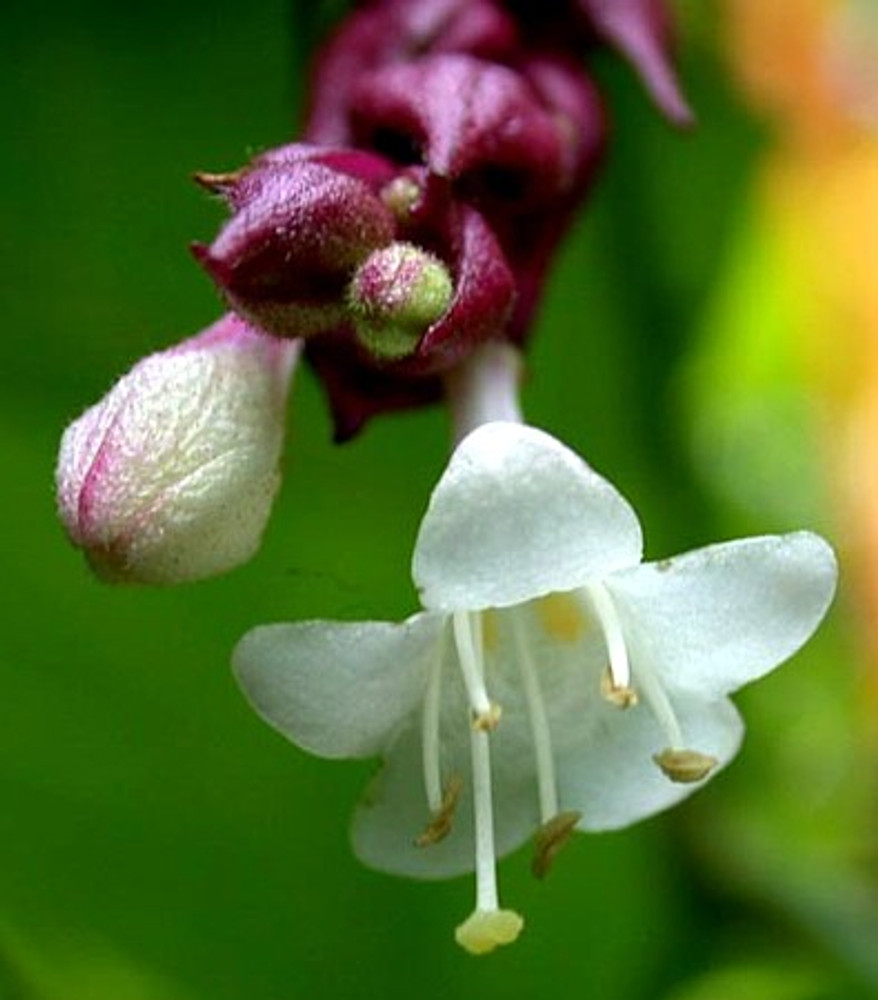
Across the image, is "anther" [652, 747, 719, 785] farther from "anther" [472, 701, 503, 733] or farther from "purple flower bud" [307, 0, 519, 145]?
"purple flower bud" [307, 0, 519, 145]

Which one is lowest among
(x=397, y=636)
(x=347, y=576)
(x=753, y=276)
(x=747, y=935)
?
(x=747, y=935)

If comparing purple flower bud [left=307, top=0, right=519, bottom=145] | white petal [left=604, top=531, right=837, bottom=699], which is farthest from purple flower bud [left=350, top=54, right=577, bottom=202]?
white petal [left=604, top=531, right=837, bottom=699]

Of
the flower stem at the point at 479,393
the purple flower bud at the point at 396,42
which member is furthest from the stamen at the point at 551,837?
the purple flower bud at the point at 396,42

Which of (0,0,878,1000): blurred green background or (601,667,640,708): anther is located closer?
(601,667,640,708): anther

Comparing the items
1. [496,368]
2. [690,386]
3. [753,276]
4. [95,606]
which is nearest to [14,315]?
[95,606]

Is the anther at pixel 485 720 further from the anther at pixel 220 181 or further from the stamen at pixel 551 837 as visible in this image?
the anther at pixel 220 181

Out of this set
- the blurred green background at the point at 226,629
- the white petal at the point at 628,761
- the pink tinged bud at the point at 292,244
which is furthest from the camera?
the blurred green background at the point at 226,629

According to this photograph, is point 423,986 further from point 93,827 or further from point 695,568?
point 695,568
